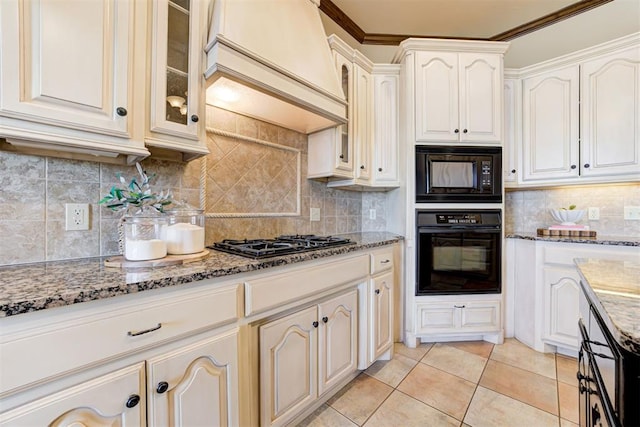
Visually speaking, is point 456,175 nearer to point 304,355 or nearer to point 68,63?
point 304,355

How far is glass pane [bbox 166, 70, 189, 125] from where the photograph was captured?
1.16m

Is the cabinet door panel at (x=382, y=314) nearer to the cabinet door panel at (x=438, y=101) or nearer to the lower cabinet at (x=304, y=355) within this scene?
the lower cabinet at (x=304, y=355)

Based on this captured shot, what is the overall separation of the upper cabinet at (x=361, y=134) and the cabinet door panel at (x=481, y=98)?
535 millimetres

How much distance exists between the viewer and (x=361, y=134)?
7.39 feet

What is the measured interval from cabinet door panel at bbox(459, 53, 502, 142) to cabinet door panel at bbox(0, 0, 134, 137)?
224cm

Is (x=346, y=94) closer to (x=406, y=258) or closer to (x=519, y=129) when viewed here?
(x=406, y=258)

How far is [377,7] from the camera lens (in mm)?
2260

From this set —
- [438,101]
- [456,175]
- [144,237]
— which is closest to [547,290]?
[456,175]

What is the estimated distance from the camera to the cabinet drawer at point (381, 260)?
5.96 feet

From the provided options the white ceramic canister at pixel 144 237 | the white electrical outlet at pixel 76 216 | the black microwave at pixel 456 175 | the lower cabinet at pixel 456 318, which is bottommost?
the lower cabinet at pixel 456 318

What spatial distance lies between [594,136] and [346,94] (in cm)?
197

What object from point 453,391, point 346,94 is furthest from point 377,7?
point 453,391

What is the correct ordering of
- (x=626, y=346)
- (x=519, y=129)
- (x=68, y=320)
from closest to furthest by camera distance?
(x=626, y=346) → (x=68, y=320) → (x=519, y=129)

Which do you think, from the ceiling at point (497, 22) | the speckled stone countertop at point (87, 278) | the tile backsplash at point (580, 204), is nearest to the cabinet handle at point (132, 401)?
the speckled stone countertop at point (87, 278)
